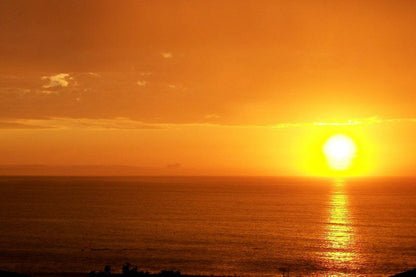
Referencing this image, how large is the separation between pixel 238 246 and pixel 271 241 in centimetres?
962

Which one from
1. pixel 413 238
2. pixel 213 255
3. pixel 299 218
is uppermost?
pixel 299 218

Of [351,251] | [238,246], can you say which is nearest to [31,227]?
[238,246]

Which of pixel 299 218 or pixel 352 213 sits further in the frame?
pixel 352 213

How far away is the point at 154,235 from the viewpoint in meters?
89.4

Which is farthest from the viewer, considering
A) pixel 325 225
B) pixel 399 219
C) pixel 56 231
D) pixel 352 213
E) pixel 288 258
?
pixel 352 213

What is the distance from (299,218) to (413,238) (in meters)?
39.5

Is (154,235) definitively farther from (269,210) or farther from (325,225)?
(269,210)

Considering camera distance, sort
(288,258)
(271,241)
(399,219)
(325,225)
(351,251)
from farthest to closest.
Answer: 1. (399,219)
2. (325,225)
3. (271,241)
4. (351,251)
5. (288,258)

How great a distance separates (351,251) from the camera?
75.2m

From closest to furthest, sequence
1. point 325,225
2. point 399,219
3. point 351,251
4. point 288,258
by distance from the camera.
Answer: point 288,258 → point 351,251 → point 325,225 → point 399,219

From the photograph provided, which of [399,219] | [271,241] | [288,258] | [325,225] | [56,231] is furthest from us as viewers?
[399,219]

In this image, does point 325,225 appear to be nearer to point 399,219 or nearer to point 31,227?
point 399,219

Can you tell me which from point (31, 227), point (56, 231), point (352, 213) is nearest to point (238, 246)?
point (56, 231)

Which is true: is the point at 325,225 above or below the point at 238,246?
above
